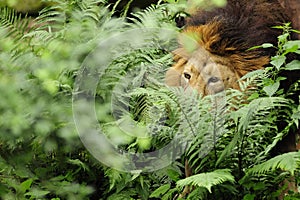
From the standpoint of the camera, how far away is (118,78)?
351 cm

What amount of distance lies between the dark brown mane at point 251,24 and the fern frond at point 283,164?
119 cm

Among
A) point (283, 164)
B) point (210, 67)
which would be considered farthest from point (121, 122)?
point (283, 164)

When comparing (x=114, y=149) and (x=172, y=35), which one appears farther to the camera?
(x=172, y=35)

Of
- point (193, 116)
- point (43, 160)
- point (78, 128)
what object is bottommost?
point (43, 160)

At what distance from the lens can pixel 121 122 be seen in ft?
11.0

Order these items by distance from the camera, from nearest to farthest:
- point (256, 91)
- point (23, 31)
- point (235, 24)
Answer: point (256, 91) → point (23, 31) → point (235, 24)

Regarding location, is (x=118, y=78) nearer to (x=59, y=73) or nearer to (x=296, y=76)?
(x=59, y=73)

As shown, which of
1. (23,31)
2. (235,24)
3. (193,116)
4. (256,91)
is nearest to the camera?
(193,116)

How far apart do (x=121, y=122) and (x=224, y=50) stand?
3.02 feet

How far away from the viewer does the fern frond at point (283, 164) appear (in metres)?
2.63

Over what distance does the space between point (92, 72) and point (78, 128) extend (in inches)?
14.1

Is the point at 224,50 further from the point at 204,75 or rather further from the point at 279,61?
the point at 279,61

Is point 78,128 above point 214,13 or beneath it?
beneath

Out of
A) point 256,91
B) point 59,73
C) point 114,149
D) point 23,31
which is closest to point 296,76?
point 256,91
